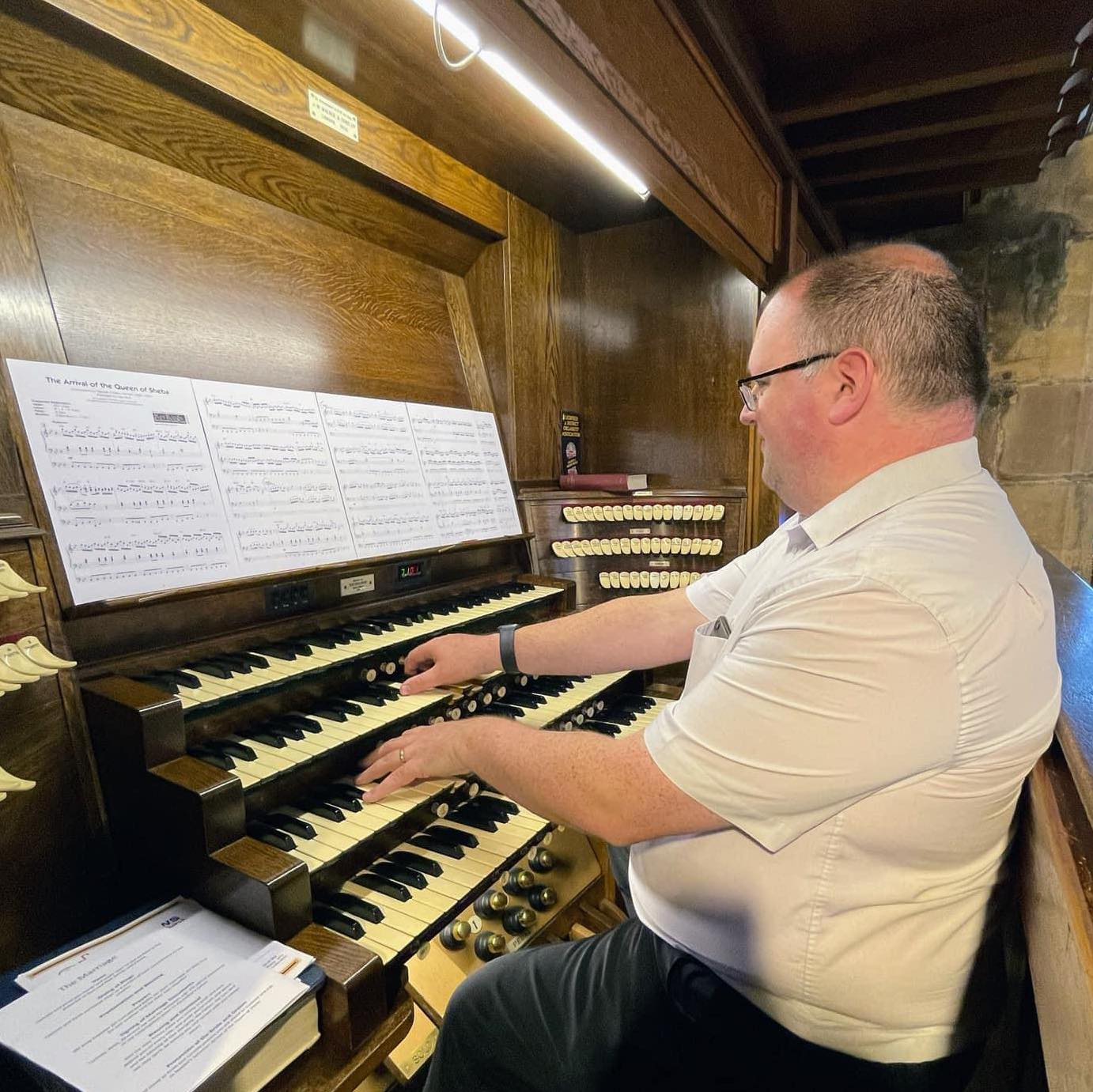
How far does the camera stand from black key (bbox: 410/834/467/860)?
1.24 metres

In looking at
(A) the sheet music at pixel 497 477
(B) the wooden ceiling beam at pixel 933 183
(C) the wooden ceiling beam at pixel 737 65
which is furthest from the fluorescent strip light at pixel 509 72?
(B) the wooden ceiling beam at pixel 933 183

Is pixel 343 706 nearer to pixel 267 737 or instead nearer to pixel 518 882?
pixel 267 737

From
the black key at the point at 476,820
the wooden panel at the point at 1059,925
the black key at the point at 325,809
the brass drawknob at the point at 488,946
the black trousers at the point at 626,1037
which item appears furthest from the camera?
the brass drawknob at the point at 488,946

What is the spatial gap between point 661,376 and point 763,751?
2133 mm

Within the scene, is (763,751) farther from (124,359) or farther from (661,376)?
A: (661,376)

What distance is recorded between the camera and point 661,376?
106 inches

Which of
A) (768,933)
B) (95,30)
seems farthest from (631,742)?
(95,30)

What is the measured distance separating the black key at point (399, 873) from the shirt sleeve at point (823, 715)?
0.59m

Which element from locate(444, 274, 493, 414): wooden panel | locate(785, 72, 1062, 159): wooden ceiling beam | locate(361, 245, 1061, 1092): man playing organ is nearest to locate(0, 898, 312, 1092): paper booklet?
locate(361, 245, 1061, 1092): man playing organ

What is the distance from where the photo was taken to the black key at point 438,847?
48.9 inches

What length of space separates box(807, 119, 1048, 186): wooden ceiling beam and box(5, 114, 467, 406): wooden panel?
1781 mm

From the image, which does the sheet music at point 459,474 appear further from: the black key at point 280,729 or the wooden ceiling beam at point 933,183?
the wooden ceiling beam at point 933,183

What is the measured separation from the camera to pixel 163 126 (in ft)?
4.73

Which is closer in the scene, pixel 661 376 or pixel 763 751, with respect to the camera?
pixel 763 751
